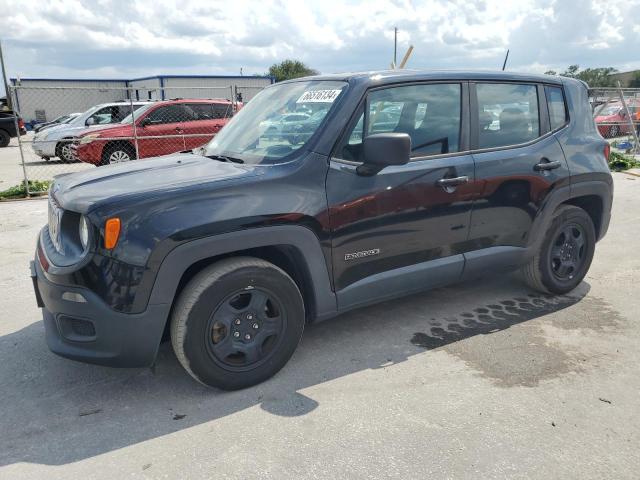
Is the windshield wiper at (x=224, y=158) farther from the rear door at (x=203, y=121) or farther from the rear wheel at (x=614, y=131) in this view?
the rear wheel at (x=614, y=131)

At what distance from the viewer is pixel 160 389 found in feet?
10.5

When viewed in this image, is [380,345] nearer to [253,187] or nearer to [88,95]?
[253,187]

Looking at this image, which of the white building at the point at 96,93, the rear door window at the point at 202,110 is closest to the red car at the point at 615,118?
the rear door window at the point at 202,110

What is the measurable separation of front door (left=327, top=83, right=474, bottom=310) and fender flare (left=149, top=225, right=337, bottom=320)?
11 centimetres

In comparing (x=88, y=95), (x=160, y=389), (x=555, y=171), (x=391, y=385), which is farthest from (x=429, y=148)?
(x=88, y=95)

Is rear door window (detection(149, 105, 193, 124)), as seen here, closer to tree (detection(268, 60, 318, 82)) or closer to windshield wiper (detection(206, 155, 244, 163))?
windshield wiper (detection(206, 155, 244, 163))

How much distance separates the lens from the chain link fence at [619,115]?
13.0 meters

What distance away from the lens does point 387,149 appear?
10.3 feet

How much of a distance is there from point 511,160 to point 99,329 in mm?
2952

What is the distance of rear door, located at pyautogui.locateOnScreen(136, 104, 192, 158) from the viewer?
40.8ft

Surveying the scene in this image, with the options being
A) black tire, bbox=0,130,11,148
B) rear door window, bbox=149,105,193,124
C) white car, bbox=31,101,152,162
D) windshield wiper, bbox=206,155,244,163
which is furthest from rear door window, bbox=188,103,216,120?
black tire, bbox=0,130,11,148

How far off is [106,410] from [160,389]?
317mm

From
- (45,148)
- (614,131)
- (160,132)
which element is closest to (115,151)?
(160,132)

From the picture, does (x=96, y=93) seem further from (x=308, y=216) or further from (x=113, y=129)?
(x=308, y=216)
